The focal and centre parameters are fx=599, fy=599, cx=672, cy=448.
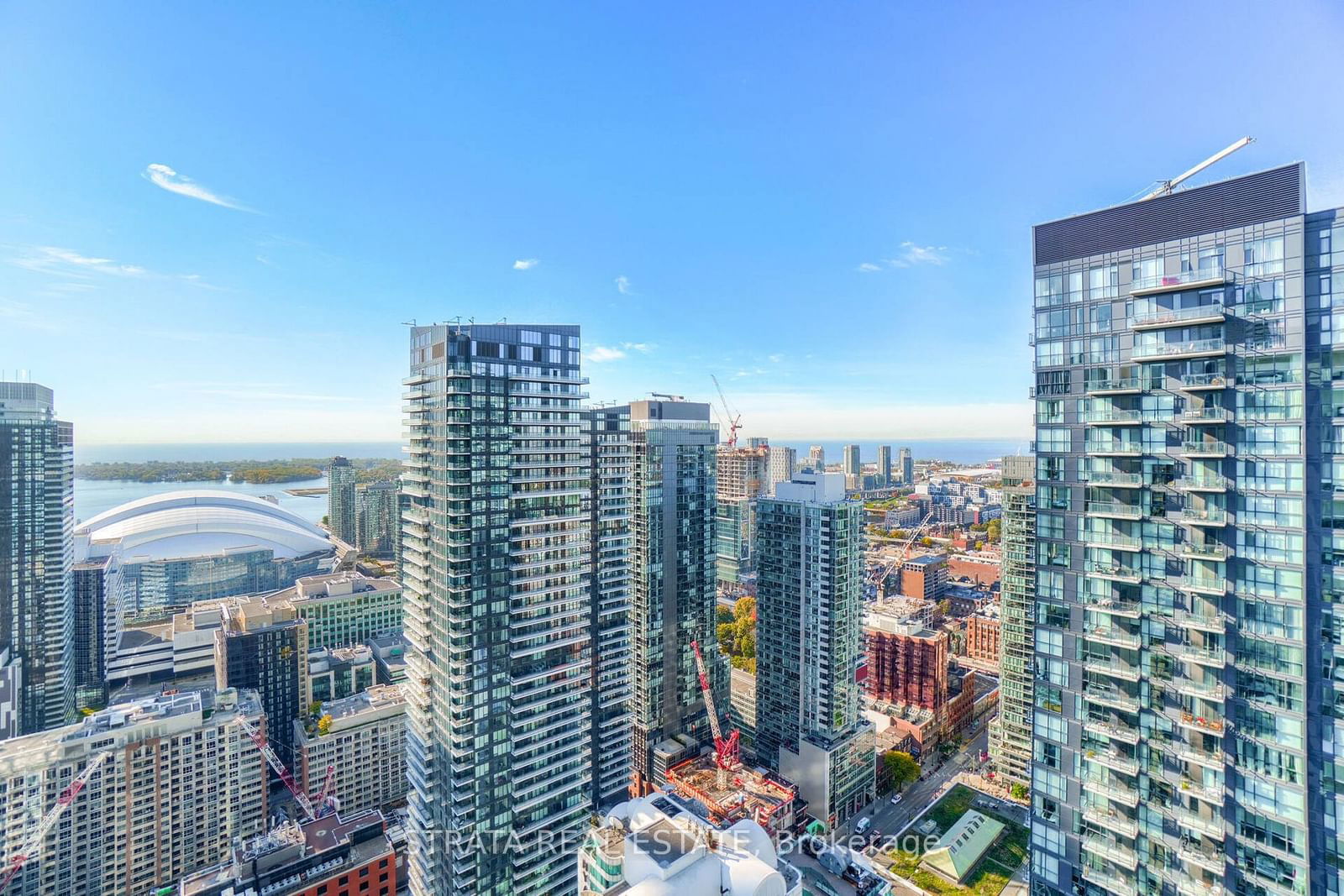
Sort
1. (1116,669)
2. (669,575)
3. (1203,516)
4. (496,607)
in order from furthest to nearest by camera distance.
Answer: (669,575)
(496,607)
(1116,669)
(1203,516)

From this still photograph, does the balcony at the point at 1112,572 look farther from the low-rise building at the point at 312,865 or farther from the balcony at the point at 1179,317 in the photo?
the low-rise building at the point at 312,865

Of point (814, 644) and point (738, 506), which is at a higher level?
point (738, 506)

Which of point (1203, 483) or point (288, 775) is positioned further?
point (288, 775)

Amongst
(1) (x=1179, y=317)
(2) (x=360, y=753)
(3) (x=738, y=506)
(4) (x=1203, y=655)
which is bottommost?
(2) (x=360, y=753)

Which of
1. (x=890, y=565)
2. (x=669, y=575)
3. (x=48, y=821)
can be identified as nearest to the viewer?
(x=48, y=821)

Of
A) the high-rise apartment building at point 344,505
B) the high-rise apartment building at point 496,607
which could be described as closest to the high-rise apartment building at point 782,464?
the high-rise apartment building at point 344,505

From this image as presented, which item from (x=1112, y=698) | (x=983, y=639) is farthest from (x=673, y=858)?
(x=983, y=639)

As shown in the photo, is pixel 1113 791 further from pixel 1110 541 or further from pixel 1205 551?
pixel 1205 551
